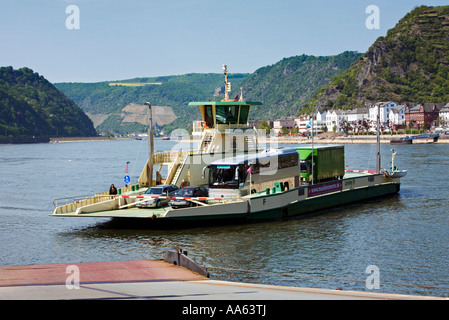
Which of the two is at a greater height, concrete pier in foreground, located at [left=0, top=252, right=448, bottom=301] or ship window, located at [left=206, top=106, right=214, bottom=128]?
ship window, located at [left=206, top=106, right=214, bottom=128]

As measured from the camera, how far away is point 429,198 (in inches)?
1630

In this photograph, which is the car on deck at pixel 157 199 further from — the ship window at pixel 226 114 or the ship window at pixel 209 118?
the ship window at pixel 226 114

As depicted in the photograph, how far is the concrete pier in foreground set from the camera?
499 inches

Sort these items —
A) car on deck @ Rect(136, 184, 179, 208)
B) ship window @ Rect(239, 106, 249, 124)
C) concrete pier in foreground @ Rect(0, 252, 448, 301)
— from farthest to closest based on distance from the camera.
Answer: ship window @ Rect(239, 106, 249, 124), car on deck @ Rect(136, 184, 179, 208), concrete pier in foreground @ Rect(0, 252, 448, 301)

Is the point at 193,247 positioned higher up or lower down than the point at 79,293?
lower down

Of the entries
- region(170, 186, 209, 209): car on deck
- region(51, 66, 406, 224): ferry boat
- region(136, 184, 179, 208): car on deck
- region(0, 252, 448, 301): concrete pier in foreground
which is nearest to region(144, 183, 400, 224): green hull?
region(51, 66, 406, 224): ferry boat

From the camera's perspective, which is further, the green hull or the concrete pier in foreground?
the green hull

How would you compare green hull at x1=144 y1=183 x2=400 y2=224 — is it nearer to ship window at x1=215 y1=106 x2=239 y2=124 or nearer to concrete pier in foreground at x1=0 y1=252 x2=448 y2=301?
ship window at x1=215 y1=106 x2=239 y2=124

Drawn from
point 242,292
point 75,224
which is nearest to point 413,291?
point 242,292

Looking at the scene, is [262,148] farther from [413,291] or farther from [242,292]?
[242,292]

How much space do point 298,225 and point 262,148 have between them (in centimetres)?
924

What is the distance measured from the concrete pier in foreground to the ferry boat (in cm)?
986

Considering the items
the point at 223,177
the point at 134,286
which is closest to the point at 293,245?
the point at 223,177

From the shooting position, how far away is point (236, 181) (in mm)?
29484
